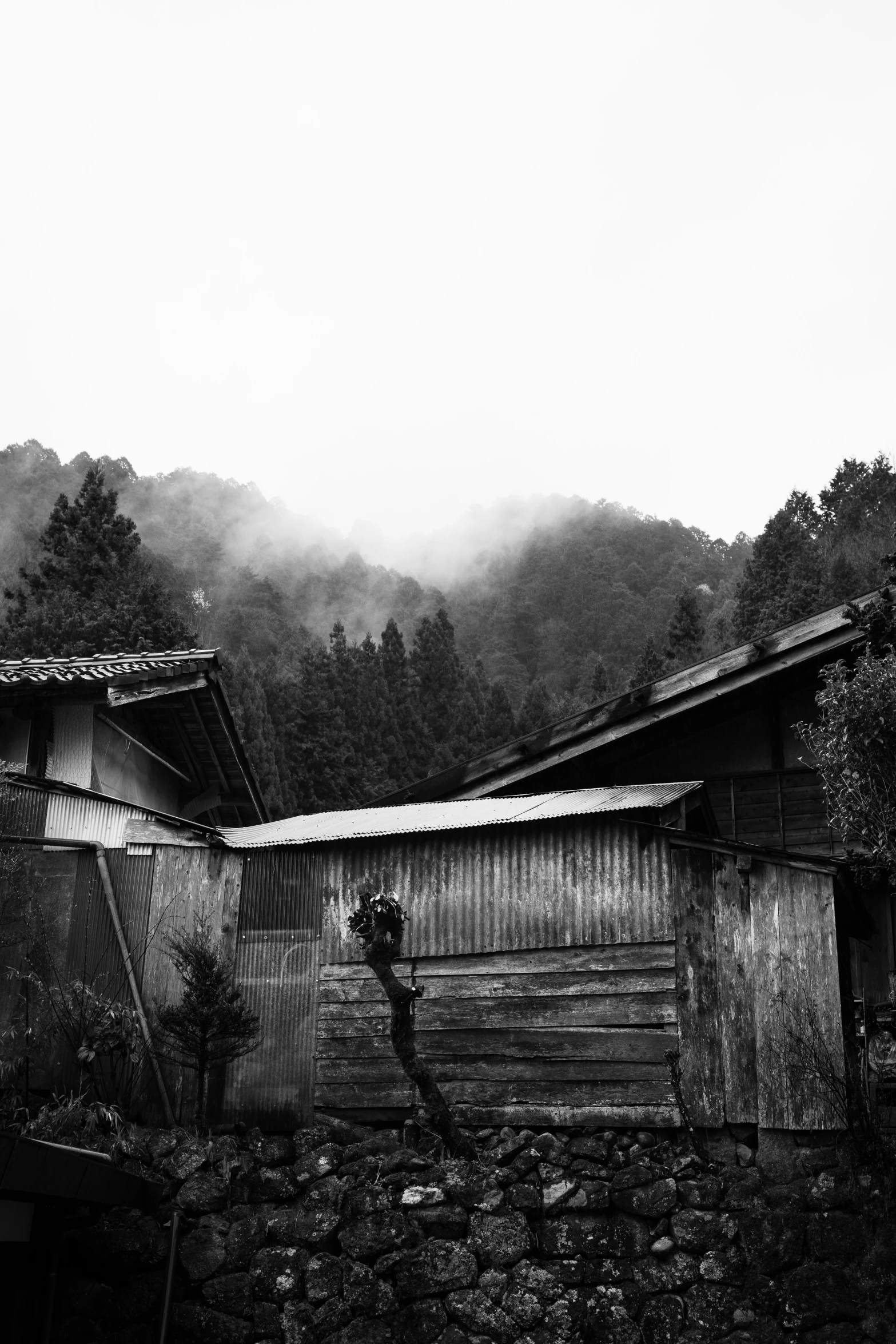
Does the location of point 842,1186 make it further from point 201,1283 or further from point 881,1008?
point 201,1283

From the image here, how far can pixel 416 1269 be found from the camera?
9992 millimetres

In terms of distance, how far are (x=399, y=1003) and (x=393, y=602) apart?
8780 cm

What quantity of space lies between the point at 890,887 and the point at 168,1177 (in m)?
8.36

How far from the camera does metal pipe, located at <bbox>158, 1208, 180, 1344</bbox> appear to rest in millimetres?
9781

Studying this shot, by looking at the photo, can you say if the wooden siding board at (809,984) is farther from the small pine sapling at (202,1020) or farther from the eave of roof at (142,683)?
the eave of roof at (142,683)

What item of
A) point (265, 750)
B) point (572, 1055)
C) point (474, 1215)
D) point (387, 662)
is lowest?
point (474, 1215)

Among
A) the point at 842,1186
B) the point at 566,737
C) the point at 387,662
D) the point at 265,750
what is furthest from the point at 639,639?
the point at 842,1186

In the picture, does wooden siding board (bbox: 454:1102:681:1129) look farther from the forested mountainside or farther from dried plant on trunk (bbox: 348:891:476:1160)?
the forested mountainside

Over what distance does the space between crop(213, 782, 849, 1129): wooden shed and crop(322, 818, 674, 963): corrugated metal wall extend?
0.06 ft

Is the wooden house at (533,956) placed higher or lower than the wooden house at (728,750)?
lower

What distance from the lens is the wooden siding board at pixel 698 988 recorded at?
37.2 ft

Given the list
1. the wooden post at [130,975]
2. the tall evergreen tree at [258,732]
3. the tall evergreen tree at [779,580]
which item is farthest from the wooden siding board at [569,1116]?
the tall evergreen tree at [779,580]

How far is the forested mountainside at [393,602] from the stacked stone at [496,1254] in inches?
616

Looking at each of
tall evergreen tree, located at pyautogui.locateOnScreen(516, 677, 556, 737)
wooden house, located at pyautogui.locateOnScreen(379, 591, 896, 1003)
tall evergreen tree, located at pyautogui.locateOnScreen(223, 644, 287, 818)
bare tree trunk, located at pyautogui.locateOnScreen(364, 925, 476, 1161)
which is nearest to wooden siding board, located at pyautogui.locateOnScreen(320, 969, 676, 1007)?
bare tree trunk, located at pyautogui.locateOnScreen(364, 925, 476, 1161)
